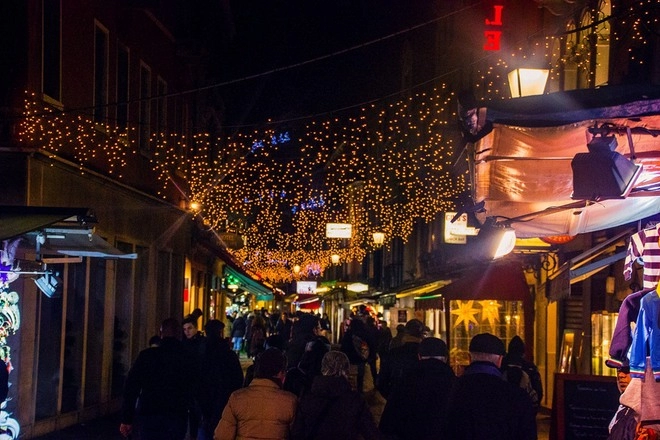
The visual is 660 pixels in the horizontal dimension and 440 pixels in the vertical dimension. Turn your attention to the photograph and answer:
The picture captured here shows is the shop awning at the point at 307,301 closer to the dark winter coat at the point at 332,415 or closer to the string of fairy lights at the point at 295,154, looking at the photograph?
the string of fairy lights at the point at 295,154

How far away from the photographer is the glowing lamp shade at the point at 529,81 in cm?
1227

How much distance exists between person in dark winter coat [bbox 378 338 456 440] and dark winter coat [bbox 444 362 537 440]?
1.22m

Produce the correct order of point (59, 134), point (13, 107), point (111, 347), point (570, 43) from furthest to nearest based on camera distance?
point (111, 347) < point (570, 43) < point (59, 134) < point (13, 107)

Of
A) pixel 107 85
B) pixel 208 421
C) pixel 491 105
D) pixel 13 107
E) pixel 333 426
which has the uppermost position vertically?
pixel 107 85

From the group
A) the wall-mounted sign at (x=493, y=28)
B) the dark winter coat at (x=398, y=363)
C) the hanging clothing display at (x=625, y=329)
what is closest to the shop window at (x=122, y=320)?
the dark winter coat at (x=398, y=363)

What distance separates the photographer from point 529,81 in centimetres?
1236

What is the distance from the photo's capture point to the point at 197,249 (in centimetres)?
3123

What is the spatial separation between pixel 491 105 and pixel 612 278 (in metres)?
9.40

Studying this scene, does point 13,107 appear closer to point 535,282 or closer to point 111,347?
point 111,347

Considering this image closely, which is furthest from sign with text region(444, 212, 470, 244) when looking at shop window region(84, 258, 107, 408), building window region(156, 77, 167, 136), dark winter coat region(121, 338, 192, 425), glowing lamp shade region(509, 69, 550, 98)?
dark winter coat region(121, 338, 192, 425)

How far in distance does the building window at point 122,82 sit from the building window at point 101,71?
1144mm

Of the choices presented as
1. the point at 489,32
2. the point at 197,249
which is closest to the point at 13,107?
the point at 489,32

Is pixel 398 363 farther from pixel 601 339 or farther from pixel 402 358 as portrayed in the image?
pixel 601 339

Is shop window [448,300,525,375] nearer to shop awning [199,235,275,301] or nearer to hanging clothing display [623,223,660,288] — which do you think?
shop awning [199,235,275,301]
